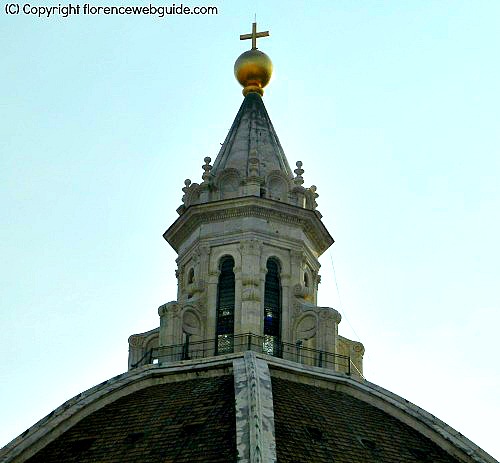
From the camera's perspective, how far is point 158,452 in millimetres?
30719

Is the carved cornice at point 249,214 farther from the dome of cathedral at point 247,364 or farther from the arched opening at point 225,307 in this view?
the arched opening at point 225,307

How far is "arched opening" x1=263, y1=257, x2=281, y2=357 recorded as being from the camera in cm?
3725

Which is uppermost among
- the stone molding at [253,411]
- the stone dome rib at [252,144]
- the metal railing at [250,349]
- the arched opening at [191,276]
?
the stone dome rib at [252,144]

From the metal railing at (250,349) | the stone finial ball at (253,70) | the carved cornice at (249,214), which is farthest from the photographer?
the stone finial ball at (253,70)

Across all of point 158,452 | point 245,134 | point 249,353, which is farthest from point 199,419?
point 245,134

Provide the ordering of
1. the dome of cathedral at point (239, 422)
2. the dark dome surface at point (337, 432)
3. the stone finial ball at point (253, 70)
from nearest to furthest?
the dome of cathedral at point (239, 422) < the dark dome surface at point (337, 432) < the stone finial ball at point (253, 70)

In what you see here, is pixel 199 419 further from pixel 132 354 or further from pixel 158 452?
pixel 132 354

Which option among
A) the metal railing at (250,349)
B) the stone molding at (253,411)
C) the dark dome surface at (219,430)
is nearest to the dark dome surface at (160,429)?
the dark dome surface at (219,430)

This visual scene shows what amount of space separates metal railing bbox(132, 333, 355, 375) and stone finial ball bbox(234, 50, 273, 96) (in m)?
→ 8.85

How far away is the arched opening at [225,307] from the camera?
37125mm

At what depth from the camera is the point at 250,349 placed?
36344 millimetres

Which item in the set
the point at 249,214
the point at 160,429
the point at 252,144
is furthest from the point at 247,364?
the point at 252,144

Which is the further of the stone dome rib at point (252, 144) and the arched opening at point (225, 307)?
the stone dome rib at point (252, 144)

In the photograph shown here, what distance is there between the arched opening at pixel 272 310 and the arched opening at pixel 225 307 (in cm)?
89
